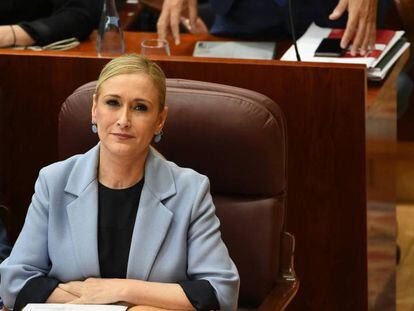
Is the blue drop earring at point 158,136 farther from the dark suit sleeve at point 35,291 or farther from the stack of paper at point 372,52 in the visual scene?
the stack of paper at point 372,52

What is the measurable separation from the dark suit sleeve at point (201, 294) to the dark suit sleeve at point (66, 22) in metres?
1.42

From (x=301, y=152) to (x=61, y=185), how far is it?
0.75m

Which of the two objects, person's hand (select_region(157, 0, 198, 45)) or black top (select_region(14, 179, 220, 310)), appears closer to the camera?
black top (select_region(14, 179, 220, 310))

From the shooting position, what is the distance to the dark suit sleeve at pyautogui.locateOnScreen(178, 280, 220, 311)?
2393 mm

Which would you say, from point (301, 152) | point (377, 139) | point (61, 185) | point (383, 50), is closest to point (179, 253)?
point (61, 185)

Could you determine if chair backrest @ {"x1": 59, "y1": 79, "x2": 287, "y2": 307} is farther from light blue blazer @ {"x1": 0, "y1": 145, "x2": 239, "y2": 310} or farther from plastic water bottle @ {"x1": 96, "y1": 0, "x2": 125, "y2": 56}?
plastic water bottle @ {"x1": 96, "y1": 0, "x2": 125, "y2": 56}

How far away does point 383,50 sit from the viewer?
3.24 meters

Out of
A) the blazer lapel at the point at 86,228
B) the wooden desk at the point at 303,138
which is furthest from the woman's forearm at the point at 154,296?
the wooden desk at the point at 303,138

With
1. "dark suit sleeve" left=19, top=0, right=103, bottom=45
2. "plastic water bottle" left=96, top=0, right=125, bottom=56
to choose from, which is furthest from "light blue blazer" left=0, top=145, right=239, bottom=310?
"dark suit sleeve" left=19, top=0, right=103, bottom=45

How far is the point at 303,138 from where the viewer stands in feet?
9.75

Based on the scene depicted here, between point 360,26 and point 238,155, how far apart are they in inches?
32.5

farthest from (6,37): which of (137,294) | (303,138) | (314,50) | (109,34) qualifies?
(137,294)

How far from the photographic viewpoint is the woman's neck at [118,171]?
246 centimetres

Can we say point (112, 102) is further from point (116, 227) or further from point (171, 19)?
point (171, 19)
